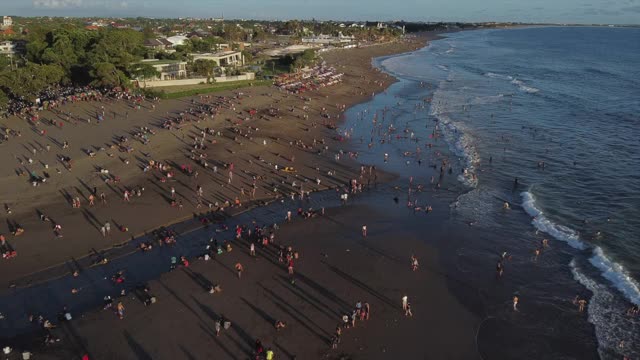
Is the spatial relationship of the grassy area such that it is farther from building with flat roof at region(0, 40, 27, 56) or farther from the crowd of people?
building with flat roof at region(0, 40, 27, 56)

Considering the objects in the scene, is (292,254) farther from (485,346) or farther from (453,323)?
(485,346)

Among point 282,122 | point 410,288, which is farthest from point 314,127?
point 410,288

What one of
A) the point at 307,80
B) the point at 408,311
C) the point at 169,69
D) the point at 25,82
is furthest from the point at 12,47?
the point at 408,311

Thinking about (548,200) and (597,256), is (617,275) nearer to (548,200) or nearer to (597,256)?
(597,256)

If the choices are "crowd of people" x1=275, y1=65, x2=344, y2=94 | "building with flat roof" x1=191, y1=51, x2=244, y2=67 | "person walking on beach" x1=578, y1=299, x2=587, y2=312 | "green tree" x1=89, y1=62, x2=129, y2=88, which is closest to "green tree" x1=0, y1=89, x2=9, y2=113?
"green tree" x1=89, y1=62, x2=129, y2=88

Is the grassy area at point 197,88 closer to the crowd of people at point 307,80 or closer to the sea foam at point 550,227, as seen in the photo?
the crowd of people at point 307,80

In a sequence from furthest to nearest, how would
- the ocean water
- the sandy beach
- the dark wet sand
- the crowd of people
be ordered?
the crowd of people, the ocean water, the sandy beach, the dark wet sand

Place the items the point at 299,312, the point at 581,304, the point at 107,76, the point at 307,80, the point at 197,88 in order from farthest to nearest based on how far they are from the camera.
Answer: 1. the point at 307,80
2. the point at 197,88
3. the point at 107,76
4. the point at 581,304
5. the point at 299,312
